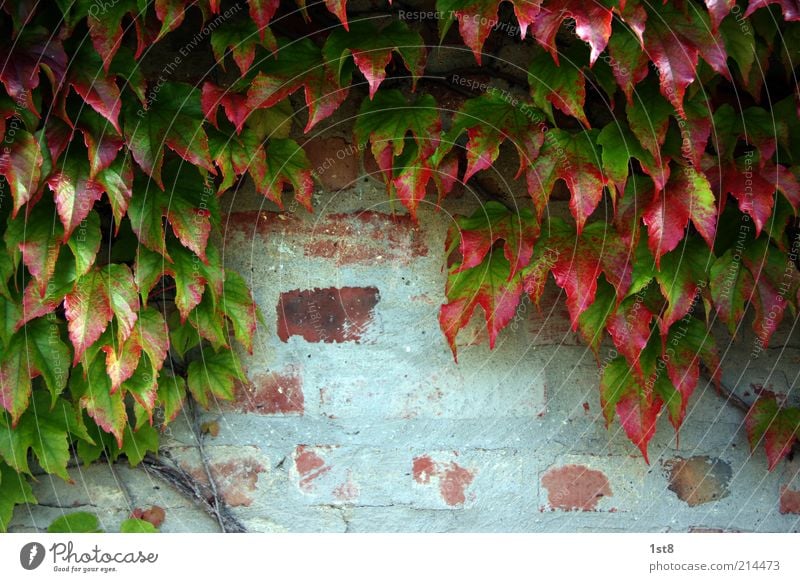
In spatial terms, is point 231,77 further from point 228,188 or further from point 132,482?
point 132,482

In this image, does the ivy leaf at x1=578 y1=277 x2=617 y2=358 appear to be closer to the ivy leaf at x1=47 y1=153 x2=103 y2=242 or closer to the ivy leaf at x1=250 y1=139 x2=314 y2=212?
the ivy leaf at x1=250 y1=139 x2=314 y2=212

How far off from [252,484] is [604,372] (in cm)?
49

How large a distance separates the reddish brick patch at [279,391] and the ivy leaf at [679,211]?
0.49 m

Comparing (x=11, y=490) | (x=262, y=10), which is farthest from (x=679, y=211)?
(x=11, y=490)

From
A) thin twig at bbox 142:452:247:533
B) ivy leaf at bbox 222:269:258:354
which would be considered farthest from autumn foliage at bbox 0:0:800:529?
thin twig at bbox 142:452:247:533

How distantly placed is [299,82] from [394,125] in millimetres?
125

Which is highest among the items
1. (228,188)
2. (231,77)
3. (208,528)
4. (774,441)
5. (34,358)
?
(231,77)

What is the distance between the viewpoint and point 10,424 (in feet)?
3.49

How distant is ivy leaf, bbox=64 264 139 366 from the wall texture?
0.16 metres

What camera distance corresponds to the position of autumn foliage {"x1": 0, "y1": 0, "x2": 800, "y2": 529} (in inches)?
37.8

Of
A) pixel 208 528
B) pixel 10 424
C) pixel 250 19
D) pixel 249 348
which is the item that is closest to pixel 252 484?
pixel 208 528

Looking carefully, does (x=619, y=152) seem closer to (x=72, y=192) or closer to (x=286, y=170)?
(x=286, y=170)

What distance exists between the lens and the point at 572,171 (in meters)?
0.99

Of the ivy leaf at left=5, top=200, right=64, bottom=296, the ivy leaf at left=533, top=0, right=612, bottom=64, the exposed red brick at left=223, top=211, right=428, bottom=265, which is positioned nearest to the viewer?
the ivy leaf at left=533, top=0, right=612, bottom=64
